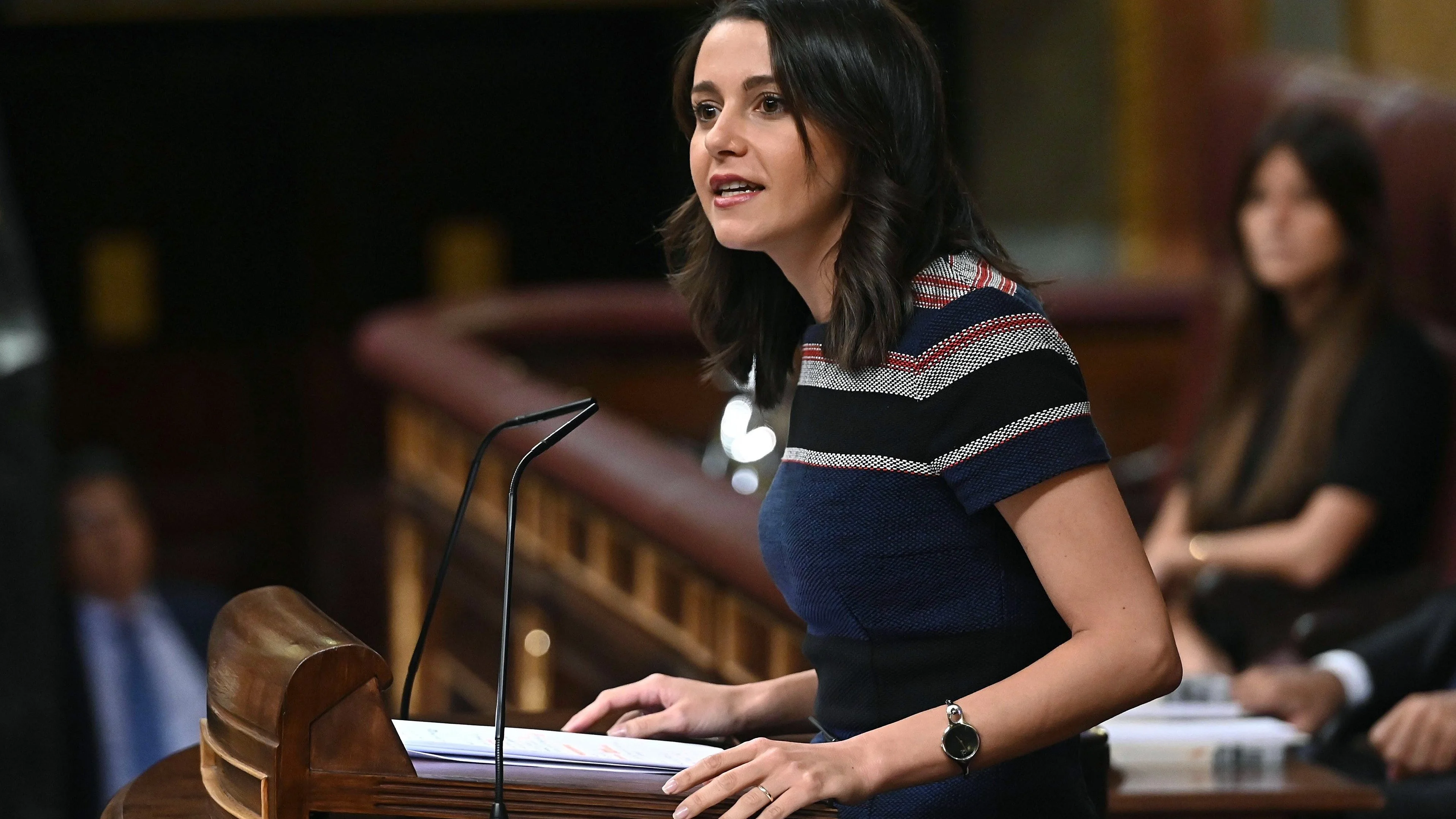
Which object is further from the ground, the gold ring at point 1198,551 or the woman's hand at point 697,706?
the woman's hand at point 697,706

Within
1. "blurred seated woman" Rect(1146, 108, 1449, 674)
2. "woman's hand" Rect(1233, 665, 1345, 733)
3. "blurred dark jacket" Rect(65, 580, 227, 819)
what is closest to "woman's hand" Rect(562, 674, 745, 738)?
"woman's hand" Rect(1233, 665, 1345, 733)

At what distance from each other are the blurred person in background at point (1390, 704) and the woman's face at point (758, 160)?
1147 mm

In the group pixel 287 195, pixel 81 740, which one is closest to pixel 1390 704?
pixel 81 740

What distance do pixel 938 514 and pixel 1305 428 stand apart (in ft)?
6.85

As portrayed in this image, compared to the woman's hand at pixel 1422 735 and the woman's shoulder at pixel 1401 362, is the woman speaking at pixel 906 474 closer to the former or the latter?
the woman's hand at pixel 1422 735

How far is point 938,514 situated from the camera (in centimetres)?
131

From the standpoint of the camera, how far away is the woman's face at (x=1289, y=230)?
324 centimetres

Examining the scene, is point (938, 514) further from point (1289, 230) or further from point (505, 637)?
point (1289, 230)

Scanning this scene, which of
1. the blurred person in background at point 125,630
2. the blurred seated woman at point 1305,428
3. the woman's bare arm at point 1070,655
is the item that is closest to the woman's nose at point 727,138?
the woman's bare arm at point 1070,655

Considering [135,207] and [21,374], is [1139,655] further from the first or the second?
[135,207]

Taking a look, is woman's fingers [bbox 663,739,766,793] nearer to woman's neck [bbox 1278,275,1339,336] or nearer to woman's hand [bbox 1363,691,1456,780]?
woman's hand [bbox 1363,691,1456,780]

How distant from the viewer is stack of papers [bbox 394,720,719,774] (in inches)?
50.6

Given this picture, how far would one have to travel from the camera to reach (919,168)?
4.54ft

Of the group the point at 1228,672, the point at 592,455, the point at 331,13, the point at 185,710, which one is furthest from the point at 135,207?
the point at 1228,672
